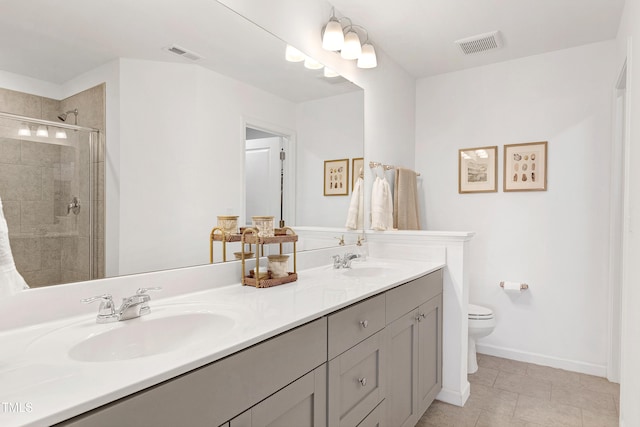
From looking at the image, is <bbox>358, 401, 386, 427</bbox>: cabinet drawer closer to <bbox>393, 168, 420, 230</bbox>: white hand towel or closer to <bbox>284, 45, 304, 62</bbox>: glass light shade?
<bbox>393, 168, 420, 230</bbox>: white hand towel

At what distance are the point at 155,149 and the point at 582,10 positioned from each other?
2691 mm

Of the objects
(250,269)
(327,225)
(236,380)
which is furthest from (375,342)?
(327,225)

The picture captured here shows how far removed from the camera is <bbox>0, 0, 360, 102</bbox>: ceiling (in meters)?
1.04

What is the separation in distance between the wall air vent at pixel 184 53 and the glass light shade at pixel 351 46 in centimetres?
115

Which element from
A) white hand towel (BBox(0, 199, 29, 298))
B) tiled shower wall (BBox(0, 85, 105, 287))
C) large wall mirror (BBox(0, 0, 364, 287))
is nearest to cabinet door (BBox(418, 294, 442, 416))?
large wall mirror (BBox(0, 0, 364, 287))

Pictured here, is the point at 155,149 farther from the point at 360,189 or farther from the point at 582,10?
the point at 582,10

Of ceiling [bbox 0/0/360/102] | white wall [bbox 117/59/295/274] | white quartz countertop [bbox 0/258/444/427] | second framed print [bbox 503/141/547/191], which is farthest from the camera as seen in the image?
second framed print [bbox 503/141/547/191]

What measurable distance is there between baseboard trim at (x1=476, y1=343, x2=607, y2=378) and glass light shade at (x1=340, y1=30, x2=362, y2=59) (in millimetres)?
2575

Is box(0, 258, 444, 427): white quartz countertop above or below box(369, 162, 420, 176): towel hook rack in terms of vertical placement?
below

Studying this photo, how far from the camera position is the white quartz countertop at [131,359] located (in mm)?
624

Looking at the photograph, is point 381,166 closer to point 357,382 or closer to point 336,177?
point 336,177

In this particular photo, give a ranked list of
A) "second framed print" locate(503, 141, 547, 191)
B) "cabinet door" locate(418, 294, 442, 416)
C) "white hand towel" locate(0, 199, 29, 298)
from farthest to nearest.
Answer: "second framed print" locate(503, 141, 547, 191) < "cabinet door" locate(418, 294, 442, 416) < "white hand towel" locate(0, 199, 29, 298)

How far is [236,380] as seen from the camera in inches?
35.4

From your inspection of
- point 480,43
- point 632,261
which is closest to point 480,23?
point 480,43
